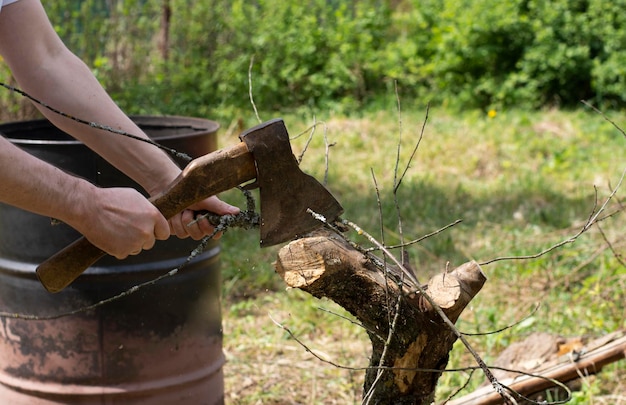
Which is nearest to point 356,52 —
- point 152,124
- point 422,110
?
point 422,110

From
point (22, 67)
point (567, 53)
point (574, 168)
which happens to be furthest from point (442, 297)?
point (567, 53)

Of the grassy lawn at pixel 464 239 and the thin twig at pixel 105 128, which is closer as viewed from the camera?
the thin twig at pixel 105 128

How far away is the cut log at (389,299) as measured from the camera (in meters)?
2.04

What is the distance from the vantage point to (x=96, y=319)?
2.63 metres

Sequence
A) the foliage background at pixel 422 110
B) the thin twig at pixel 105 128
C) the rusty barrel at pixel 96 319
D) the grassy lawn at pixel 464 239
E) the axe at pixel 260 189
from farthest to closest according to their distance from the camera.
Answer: the foliage background at pixel 422 110 → the grassy lawn at pixel 464 239 → the rusty barrel at pixel 96 319 → the thin twig at pixel 105 128 → the axe at pixel 260 189

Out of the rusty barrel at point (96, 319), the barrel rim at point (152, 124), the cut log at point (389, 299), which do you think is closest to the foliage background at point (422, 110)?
the rusty barrel at point (96, 319)

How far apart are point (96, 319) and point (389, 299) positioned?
107cm

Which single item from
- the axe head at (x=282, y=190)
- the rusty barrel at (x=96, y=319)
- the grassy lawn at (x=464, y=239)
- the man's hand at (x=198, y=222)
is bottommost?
the grassy lawn at (x=464, y=239)

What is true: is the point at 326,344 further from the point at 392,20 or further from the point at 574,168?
the point at 392,20

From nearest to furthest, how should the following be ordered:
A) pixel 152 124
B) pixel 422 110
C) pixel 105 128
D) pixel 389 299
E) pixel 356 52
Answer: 1. pixel 389 299
2. pixel 105 128
3. pixel 152 124
4. pixel 422 110
5. pixel 356 52

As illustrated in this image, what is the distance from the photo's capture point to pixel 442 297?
2.08m

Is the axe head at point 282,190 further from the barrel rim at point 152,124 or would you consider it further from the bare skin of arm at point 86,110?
the barrel rim at point 152,124

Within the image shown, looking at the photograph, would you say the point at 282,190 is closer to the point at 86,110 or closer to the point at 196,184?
the point at 196,184

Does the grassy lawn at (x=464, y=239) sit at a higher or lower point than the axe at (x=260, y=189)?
lower
